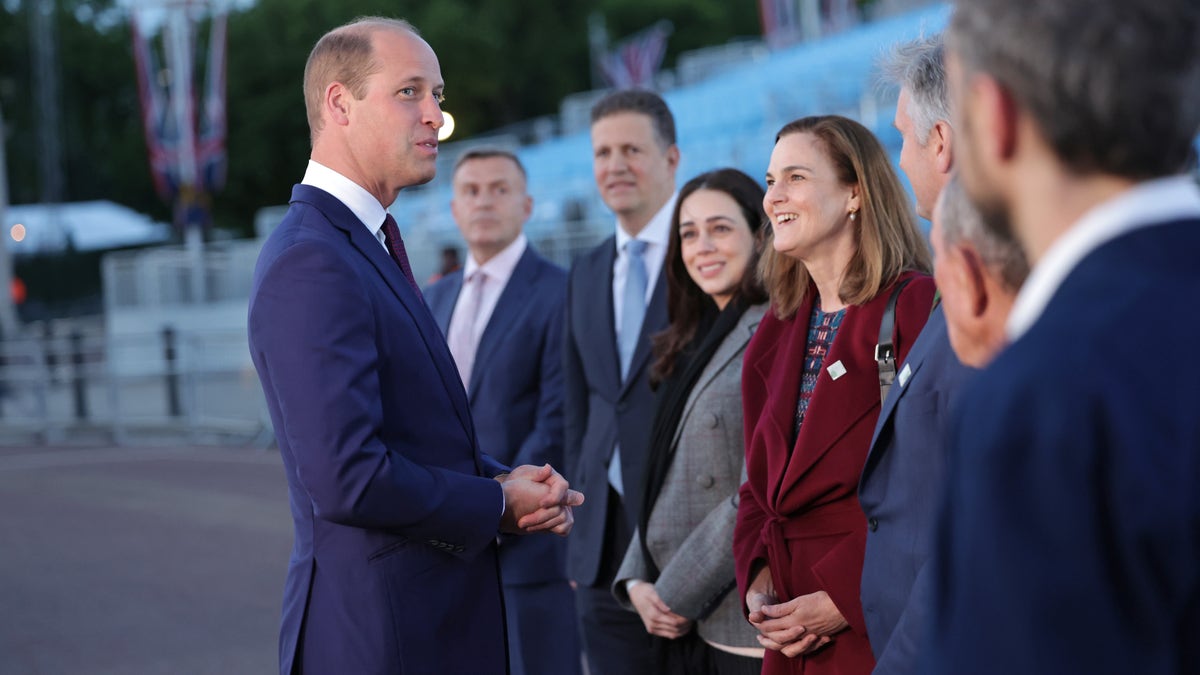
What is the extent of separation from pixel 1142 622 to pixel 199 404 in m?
16.2

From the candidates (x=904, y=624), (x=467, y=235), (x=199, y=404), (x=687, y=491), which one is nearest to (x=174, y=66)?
(x=199, y=404)

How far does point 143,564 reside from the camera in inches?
372

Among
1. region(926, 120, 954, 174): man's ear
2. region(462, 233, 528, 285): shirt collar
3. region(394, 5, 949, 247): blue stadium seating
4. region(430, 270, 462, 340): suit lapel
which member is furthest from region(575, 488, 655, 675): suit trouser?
region(394, 5, 949, 247): blue stadium seating

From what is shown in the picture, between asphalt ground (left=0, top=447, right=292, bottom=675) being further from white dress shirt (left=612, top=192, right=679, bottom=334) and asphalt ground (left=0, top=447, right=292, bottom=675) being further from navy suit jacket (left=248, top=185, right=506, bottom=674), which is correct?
navy suit jacket (left=248, top=185, right=506, bottom=674)

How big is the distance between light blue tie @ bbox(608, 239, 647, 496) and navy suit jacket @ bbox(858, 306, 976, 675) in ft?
6.31

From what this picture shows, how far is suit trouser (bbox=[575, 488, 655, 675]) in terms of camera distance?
4535 mm

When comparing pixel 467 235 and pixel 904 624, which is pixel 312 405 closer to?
pixel 904 624

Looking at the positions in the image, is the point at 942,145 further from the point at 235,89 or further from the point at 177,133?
the point at 235,89

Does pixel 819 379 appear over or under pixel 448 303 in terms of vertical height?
under

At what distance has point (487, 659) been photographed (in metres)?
3.09

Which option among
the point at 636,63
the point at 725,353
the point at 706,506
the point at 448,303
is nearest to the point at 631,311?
the point at 725,353

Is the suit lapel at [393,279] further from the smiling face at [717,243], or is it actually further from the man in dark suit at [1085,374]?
the man in dark suit at [1085,374]

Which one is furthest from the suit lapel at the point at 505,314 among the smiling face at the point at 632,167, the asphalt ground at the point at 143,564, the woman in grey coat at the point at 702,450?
the asphalt ground at the point at 143,564

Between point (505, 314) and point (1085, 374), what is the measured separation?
4.31 metres
